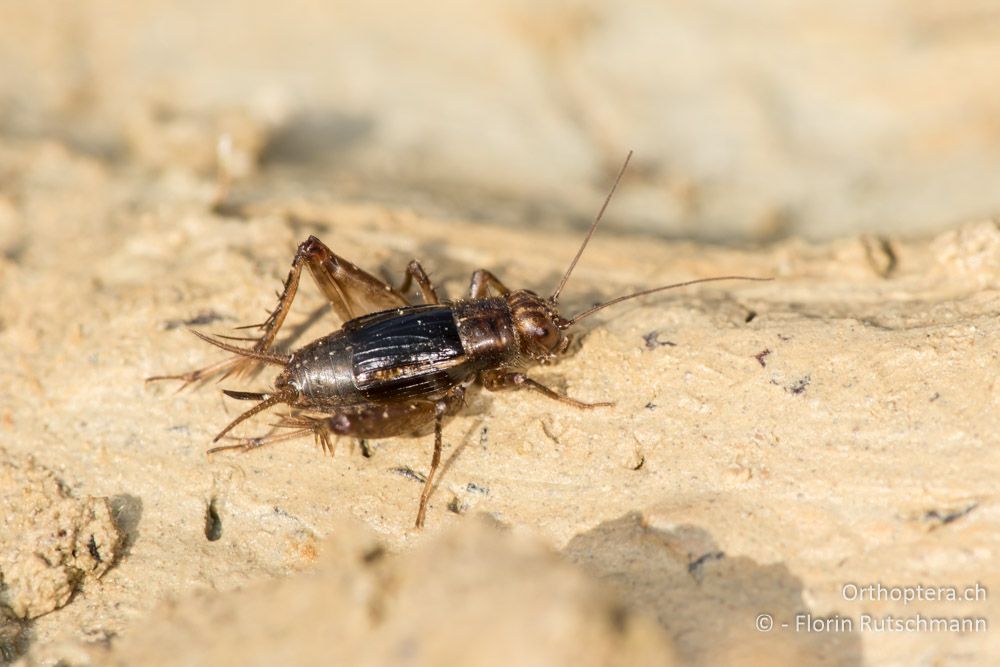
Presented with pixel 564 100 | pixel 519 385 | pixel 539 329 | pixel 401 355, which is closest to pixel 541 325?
pixel 539 329

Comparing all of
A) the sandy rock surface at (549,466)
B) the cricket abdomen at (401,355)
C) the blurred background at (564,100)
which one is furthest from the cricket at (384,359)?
the blurred background at (564,100)

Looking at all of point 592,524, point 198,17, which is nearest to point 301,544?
point 592,524

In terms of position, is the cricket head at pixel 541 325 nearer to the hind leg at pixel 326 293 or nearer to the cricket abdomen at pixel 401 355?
the cricket abdomen at pixel 401 355

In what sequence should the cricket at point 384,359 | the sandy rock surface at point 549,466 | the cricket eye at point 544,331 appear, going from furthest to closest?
the cricket eye at point 544,331, the cricket at point 384,359, the sandy rock surface at point 549,466

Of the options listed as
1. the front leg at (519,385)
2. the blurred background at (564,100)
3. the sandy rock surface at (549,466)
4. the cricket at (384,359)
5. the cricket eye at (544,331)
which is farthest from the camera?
the blurred background at (564,100)

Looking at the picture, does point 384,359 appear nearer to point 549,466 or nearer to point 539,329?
point 539,329

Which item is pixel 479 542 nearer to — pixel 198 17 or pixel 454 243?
pixel 454 243
